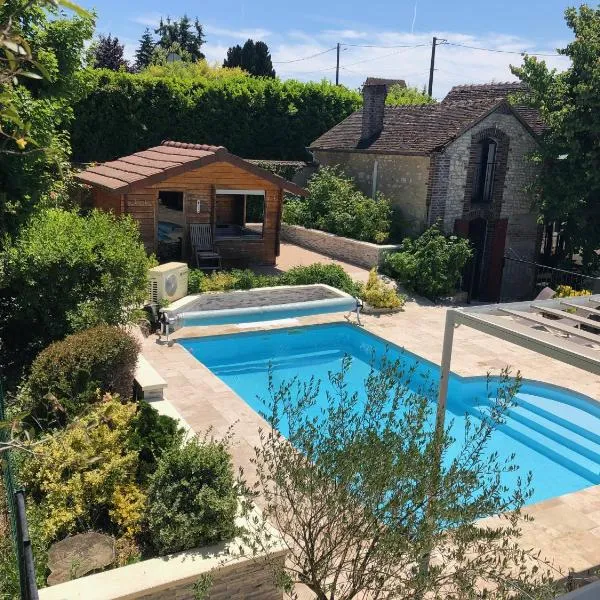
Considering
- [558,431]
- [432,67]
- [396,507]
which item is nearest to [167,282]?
[558,431]

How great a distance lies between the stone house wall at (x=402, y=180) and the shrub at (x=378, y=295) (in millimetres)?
3999

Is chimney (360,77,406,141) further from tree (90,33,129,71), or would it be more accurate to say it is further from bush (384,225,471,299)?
tree (90,33,129,71)

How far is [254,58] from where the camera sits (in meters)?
56.8

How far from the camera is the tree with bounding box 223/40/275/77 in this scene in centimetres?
5678

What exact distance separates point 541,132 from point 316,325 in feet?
38.9

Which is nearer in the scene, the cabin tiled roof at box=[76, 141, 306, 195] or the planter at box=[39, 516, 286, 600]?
the planter at box=[39, 516, 286, 600]

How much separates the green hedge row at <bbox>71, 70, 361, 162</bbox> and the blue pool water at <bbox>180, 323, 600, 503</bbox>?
13.0 m

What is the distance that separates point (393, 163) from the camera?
2223cm

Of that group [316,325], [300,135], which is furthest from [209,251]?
[300,135]

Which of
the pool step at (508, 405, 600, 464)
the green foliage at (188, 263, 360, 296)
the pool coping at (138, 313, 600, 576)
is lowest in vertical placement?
the pool step at (508, 405, 600, 464)

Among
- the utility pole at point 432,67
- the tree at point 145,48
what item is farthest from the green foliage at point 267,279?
the tree at point 145,48

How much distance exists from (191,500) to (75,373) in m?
3.16

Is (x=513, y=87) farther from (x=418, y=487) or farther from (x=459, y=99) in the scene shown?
(x=418, y=487)

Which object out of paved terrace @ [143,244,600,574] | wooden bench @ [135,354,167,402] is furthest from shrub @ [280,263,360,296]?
wooden bench @ [135,354,167,402]
